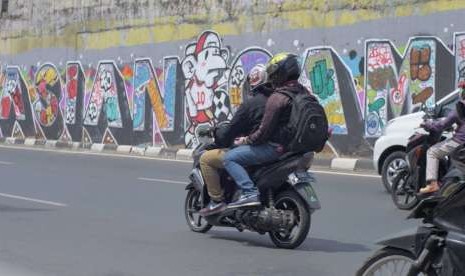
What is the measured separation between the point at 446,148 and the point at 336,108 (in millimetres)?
8657

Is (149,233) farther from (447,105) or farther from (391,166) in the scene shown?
(447,105)

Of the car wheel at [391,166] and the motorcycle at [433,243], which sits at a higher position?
the motorcycle at [433,243]

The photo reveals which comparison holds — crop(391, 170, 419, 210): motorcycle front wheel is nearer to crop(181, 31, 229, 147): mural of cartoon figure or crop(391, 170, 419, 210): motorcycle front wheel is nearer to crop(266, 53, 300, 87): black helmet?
crop(266, 53, 300, 87): black helmet

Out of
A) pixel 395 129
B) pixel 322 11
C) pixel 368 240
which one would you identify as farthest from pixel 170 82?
pixel 368 240

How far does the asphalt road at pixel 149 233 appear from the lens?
7.16 metres

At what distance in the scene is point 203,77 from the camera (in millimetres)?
21562

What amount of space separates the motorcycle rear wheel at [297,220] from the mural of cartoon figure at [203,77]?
13178 mm

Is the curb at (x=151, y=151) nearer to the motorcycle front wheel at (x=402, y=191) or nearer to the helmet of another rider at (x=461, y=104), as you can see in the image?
the motorcycle front wheel at (x=402, y=191)

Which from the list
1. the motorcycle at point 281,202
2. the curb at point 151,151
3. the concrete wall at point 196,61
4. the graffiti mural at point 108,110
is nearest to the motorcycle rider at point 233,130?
the motorcycle at point 281,202

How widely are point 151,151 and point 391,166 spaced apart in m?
11.1

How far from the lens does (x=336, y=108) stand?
60.0 ft

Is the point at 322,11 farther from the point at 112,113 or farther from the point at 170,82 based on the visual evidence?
the point at 112,113

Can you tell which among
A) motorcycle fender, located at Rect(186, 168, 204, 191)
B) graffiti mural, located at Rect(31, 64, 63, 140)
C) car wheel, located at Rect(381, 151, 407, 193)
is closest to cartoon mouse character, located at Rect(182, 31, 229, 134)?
graffiti mural, located at Rect(31, 64, 63, 140)

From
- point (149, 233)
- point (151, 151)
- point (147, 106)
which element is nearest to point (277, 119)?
point (149, 233)
